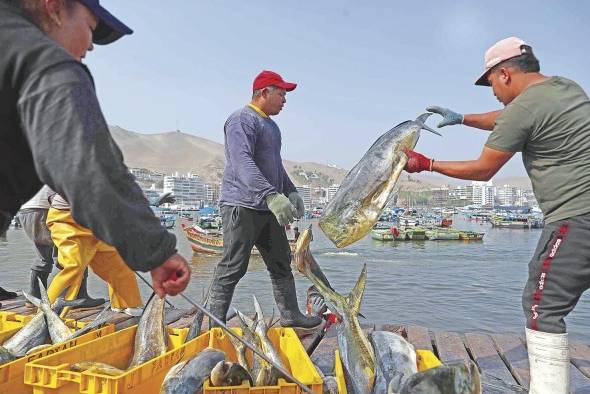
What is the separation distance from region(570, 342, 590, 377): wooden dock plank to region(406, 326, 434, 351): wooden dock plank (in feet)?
3.71

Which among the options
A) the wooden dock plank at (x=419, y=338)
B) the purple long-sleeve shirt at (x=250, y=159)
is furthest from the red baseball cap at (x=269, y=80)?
the wooden dock plank at (x=419, y=338)

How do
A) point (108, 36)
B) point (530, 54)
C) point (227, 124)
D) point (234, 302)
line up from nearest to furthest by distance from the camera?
1. point (108, 36)
2. point (530, 54)
3. point (227, 124)
4. point (234, 302)

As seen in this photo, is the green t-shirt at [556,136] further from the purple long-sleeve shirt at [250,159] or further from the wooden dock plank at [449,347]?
the purple long-sleeve shirt at [250,159]

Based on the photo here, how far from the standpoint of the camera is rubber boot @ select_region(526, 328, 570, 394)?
2904 millimetres

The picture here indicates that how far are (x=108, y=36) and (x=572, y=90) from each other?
260 cm

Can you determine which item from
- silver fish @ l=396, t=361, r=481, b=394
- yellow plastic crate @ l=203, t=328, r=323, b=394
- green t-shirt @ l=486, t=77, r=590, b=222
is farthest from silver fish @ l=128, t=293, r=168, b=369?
green t-shirt @ l=486, t=77, r=590, b=222

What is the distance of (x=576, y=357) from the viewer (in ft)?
14.0

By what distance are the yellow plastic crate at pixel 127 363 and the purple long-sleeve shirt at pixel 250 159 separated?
1.27 meters

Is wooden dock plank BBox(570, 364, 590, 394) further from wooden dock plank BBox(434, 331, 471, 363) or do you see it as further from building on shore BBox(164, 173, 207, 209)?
building on shore BBox(164, 173, 207, 209)

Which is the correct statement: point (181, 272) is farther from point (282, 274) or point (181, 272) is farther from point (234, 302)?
point (234, 302)

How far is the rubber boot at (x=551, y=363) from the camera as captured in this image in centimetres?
290

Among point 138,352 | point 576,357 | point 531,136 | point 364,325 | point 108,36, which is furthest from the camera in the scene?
point 364,325

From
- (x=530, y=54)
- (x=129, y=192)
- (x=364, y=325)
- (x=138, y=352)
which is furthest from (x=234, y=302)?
(x=129, y=192)

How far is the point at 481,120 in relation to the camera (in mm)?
4129
